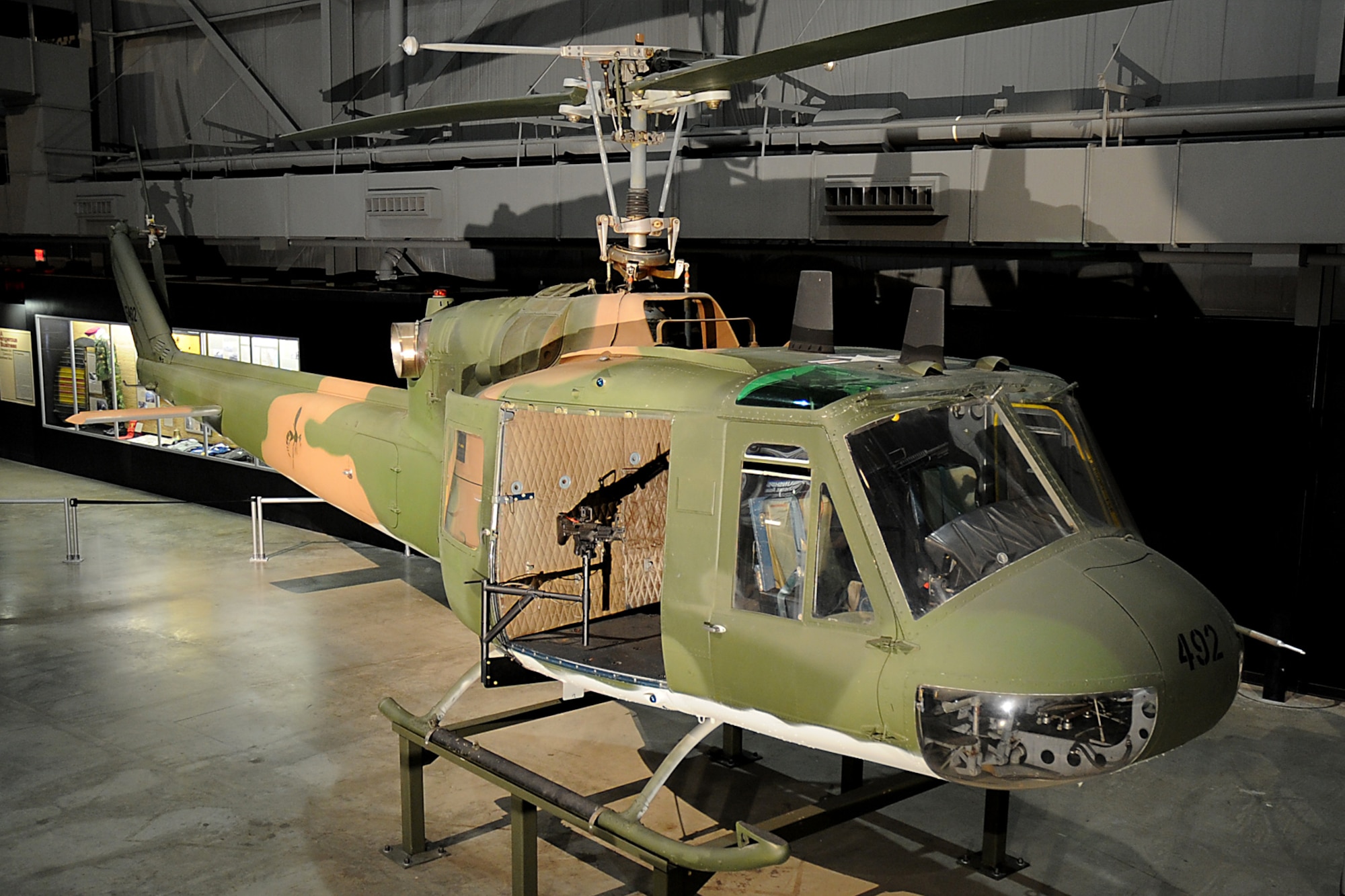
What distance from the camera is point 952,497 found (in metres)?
5.01

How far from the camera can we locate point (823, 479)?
16.0ft

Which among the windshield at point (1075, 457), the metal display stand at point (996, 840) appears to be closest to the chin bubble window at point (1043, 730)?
the windshield at point (1075, 457)

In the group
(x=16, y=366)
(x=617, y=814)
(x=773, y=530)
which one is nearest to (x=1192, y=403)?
(x=773, y=530)

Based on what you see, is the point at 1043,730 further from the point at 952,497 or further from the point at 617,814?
the point at 617,814

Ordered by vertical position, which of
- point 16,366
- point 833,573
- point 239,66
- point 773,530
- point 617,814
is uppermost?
A: point 239,66

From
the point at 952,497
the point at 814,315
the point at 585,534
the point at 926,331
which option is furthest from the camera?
the point at 585,534

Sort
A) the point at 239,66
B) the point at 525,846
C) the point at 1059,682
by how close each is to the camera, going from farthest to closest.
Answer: the point at 239,66
the point at 525,846
the point at 1059,682

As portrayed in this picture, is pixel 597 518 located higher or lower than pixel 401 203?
lower

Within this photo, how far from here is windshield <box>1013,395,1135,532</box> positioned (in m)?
5.25

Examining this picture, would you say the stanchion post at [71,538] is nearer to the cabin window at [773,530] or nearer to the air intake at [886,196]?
the air intake at [886,196]

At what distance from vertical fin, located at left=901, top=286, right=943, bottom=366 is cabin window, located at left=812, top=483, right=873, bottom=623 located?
3.39 feet

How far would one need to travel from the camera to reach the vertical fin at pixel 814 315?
6.22 m

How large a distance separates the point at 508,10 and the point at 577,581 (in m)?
9.54

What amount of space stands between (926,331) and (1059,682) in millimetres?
1852
